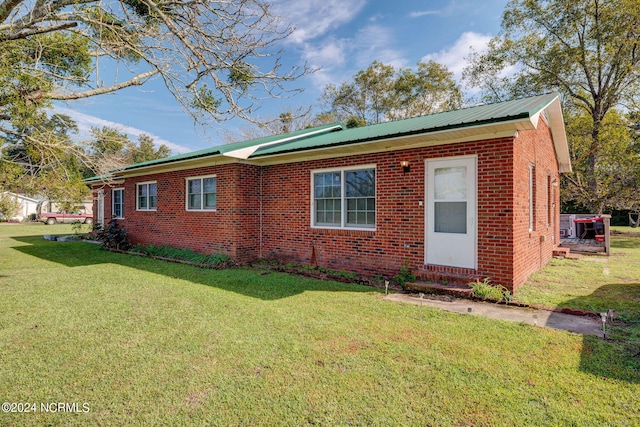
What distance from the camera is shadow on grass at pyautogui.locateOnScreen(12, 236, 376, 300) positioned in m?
6.83

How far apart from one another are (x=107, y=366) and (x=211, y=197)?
772cm

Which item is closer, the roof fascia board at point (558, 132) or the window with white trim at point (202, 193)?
the roof fascia board at point (558, 132)

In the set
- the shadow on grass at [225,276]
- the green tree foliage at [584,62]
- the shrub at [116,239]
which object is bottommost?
the shadow on grass at [225,276]

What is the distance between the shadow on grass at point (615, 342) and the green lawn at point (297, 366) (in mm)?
31

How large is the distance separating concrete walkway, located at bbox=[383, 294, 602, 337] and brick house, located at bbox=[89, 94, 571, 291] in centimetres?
73

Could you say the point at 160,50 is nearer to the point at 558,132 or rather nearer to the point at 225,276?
the point at 225,276

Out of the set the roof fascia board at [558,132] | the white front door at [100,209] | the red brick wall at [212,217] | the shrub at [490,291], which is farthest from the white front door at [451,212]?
the white front door at [100,209]

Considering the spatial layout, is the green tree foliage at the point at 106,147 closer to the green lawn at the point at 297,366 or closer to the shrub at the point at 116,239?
the green lawn at the point at 297,366

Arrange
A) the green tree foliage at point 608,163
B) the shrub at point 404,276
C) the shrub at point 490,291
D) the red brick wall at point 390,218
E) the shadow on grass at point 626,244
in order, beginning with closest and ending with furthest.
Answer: the shrub at point 490,291
the red brick wall at point 390,218
the shrub at point 404,276
the shadow on grass at point 626,244
the green tree foliage at point 608,163

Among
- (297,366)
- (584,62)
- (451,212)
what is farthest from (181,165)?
(584,62)

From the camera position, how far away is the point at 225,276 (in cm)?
822

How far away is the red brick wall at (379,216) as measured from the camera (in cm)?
619

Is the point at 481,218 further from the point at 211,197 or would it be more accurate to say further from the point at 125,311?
the point at 211,197

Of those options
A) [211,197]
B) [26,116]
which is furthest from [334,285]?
[26,116]
